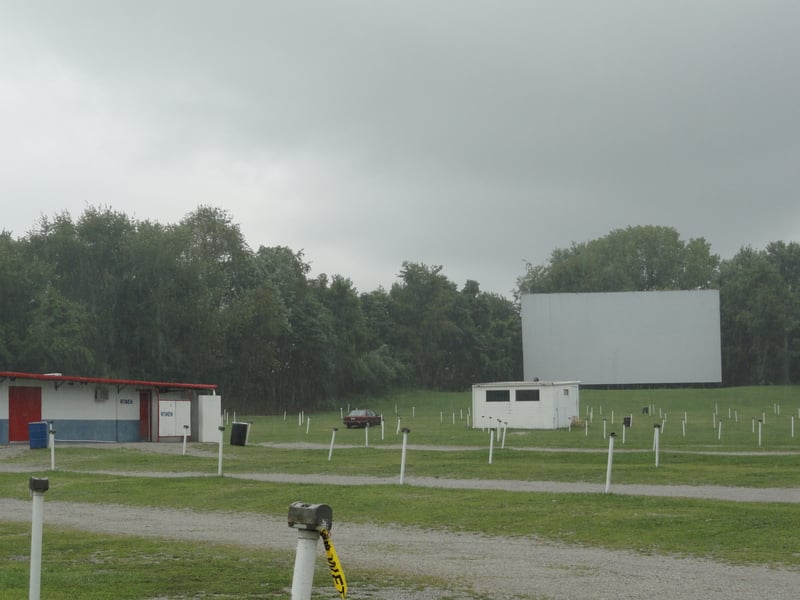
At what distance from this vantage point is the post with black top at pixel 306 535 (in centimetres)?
479

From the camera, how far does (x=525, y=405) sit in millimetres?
50156

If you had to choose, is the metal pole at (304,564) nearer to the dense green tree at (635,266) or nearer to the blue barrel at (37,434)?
the blue barrel at (37,434)

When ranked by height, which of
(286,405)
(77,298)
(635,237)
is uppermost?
(635,237)

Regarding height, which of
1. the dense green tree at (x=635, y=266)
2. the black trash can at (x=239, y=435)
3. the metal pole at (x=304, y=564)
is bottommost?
the black trash can at (x=239, y=435)

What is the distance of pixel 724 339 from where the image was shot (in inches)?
4331

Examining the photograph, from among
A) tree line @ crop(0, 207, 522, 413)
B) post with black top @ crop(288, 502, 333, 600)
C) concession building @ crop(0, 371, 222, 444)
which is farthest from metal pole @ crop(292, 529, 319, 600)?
tree line @ crop(0, 207, 522, 413)

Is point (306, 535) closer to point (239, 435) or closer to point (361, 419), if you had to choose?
point (239, 435)

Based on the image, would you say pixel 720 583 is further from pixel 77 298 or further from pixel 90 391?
pixel 77 298

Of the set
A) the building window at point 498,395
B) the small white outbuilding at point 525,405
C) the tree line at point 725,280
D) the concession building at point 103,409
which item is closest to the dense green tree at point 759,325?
the tree line at point 725,280

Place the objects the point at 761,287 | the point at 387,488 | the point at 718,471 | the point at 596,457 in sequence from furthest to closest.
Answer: the point at 761,287 < the point at 596,457 < the point at 718,471 < the point at 387,488

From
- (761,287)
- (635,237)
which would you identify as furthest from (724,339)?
(635,237)

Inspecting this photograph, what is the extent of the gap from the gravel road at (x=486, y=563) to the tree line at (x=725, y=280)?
97.1 meters

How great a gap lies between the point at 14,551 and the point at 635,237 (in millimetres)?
118592

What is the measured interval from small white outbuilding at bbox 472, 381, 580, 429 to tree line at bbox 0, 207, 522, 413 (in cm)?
3143
